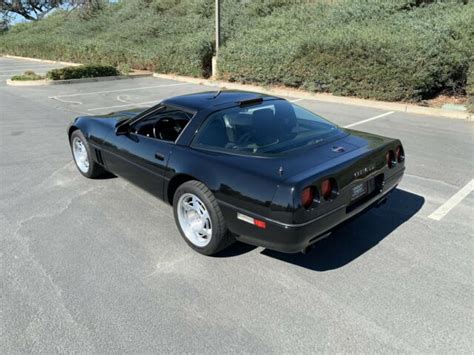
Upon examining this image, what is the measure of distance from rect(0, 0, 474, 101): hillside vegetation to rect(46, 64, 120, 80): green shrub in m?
2.59

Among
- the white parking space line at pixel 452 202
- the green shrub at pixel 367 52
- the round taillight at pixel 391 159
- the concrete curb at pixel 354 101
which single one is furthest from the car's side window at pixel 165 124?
the green shrub at pixel 367 52

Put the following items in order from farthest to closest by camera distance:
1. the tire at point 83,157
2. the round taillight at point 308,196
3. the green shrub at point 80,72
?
the green shrub at point 80,72
the tire at point 83,157
the round taillight at point 308,196

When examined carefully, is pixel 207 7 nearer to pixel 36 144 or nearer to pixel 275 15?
pixel 275 15

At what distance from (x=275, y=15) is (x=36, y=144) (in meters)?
14.9

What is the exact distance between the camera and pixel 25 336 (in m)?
2.54

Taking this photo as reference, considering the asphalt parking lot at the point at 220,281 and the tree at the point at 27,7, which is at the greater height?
the tree at the point at 27,7

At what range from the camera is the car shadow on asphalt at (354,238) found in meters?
3.31

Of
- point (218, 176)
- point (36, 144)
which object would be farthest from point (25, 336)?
point (36, 144)

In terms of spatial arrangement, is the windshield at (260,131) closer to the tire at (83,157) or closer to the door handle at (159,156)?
the door handle at (159,156)

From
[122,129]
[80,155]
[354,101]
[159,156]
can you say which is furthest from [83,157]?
[354,101]

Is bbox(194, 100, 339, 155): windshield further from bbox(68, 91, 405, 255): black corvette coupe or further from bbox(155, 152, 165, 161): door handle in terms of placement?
bbox(155, 152, 165, 161): door handle

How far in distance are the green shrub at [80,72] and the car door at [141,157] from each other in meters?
14.0

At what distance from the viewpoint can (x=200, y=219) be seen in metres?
3.42

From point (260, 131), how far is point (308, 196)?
93 cm
